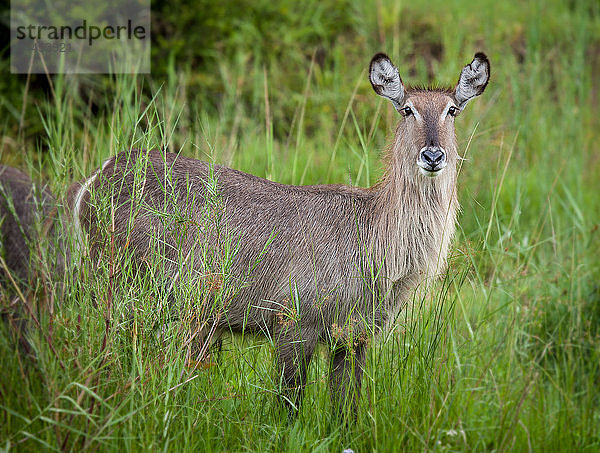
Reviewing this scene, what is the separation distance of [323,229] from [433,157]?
627mm

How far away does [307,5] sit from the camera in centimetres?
781

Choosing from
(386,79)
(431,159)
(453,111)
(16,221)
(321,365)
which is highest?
(386,79)

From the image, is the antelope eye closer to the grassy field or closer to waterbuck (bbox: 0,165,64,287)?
the grassy field

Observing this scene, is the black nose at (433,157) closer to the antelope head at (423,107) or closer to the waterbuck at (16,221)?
the antelope head at (423,107)

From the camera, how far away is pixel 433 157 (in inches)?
136

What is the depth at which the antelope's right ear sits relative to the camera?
3.77 metres

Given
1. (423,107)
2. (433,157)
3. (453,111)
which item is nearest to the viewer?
(433,157)

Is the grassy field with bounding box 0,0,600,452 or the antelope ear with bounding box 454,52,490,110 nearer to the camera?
the grassy field with bounding box 0,0,600,452

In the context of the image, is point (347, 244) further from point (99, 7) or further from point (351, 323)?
point (99, 7)

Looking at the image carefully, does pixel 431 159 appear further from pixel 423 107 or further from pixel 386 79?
pixel 386 79

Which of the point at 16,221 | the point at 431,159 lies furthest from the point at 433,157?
the point at 16,221

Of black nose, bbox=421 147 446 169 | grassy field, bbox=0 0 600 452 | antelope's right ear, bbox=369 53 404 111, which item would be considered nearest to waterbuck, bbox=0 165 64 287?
grassy field, bbox=0 0 600 452

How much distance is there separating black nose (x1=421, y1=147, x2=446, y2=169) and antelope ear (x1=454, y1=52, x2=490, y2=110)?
0.49 metres

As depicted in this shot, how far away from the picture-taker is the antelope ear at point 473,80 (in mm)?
3754
